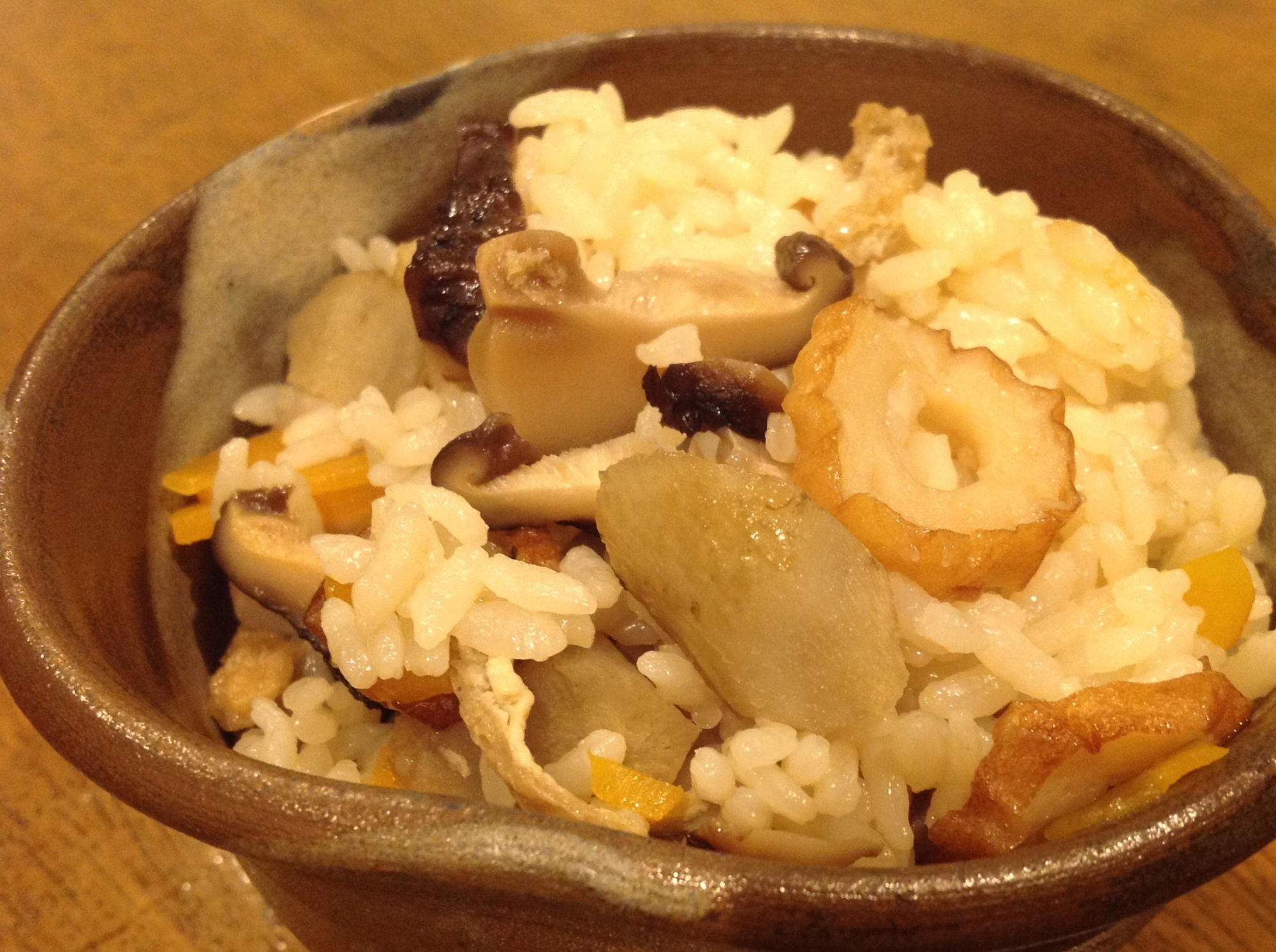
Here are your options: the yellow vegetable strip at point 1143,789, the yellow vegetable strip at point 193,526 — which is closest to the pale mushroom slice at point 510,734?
the yellow vegetable strip at point 1143,789

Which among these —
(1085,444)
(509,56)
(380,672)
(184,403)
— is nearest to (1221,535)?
(1085,444)

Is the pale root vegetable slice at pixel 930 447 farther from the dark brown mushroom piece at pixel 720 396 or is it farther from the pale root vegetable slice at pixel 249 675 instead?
the pale root vegetable slice at pixel 249 675

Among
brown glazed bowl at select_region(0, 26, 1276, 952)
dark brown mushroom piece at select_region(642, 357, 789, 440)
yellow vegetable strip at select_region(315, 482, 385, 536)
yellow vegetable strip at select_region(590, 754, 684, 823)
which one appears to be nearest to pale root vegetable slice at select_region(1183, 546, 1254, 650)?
brown glazed bowl at select_region(0, 26, 1276, 952)

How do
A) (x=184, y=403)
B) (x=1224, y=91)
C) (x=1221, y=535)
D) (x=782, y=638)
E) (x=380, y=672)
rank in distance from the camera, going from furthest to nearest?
(x=1224, y=91) < (x=184, y=403) < (x=1221, y=535) < (x=380, y=672) < (x=782, y=638)

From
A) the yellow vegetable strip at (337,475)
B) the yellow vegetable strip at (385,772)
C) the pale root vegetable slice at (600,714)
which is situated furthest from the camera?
the yellow vegetable strip at (337,475)

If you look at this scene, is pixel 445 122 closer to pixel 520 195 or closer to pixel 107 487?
pixel 520 195

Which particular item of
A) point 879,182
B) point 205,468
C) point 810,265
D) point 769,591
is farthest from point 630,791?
point 879,182

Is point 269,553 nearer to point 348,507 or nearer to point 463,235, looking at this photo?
point 348,507
